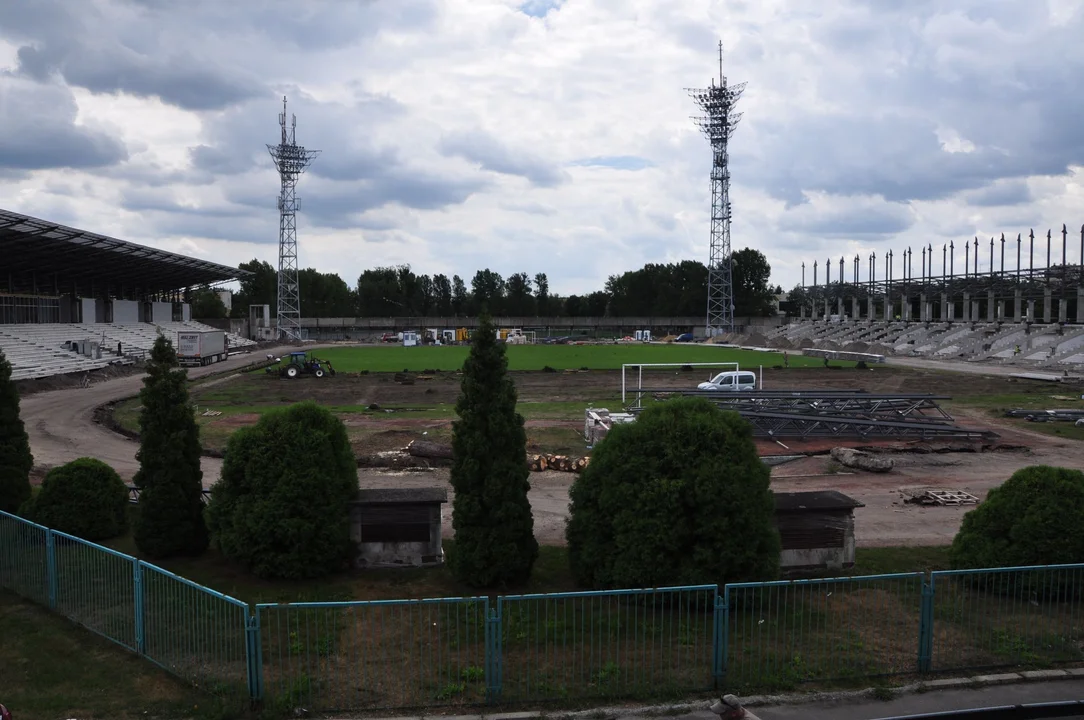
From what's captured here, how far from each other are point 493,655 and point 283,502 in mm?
4754

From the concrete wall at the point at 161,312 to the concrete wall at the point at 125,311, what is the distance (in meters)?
5.32

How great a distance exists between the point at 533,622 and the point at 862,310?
414 feet

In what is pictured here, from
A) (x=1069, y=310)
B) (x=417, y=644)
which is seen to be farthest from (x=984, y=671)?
(x=1069, y=310)

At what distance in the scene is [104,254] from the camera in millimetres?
64438

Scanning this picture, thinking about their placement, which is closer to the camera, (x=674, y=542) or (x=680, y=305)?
(x=674, y=542)

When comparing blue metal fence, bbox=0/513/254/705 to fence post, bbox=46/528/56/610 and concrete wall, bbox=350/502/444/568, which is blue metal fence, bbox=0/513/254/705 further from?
concrete wall, bbox=350/502/444/568

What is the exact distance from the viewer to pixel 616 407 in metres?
37.4

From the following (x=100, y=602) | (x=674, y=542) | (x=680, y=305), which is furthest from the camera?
(x=680, y=305)

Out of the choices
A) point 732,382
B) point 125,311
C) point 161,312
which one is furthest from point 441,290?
point 732,382

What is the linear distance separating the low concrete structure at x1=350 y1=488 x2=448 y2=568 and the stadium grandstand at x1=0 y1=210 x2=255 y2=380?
35995 millimetres

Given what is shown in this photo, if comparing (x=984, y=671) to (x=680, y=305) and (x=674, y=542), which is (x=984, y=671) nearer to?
(x=674, y=542)

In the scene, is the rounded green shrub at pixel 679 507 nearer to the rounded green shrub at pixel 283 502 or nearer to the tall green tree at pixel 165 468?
the rounded green shrub at pixel 283 502

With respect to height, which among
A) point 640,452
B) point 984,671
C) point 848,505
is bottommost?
point 984,671

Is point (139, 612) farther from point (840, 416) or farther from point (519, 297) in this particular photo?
point (519, 297)
